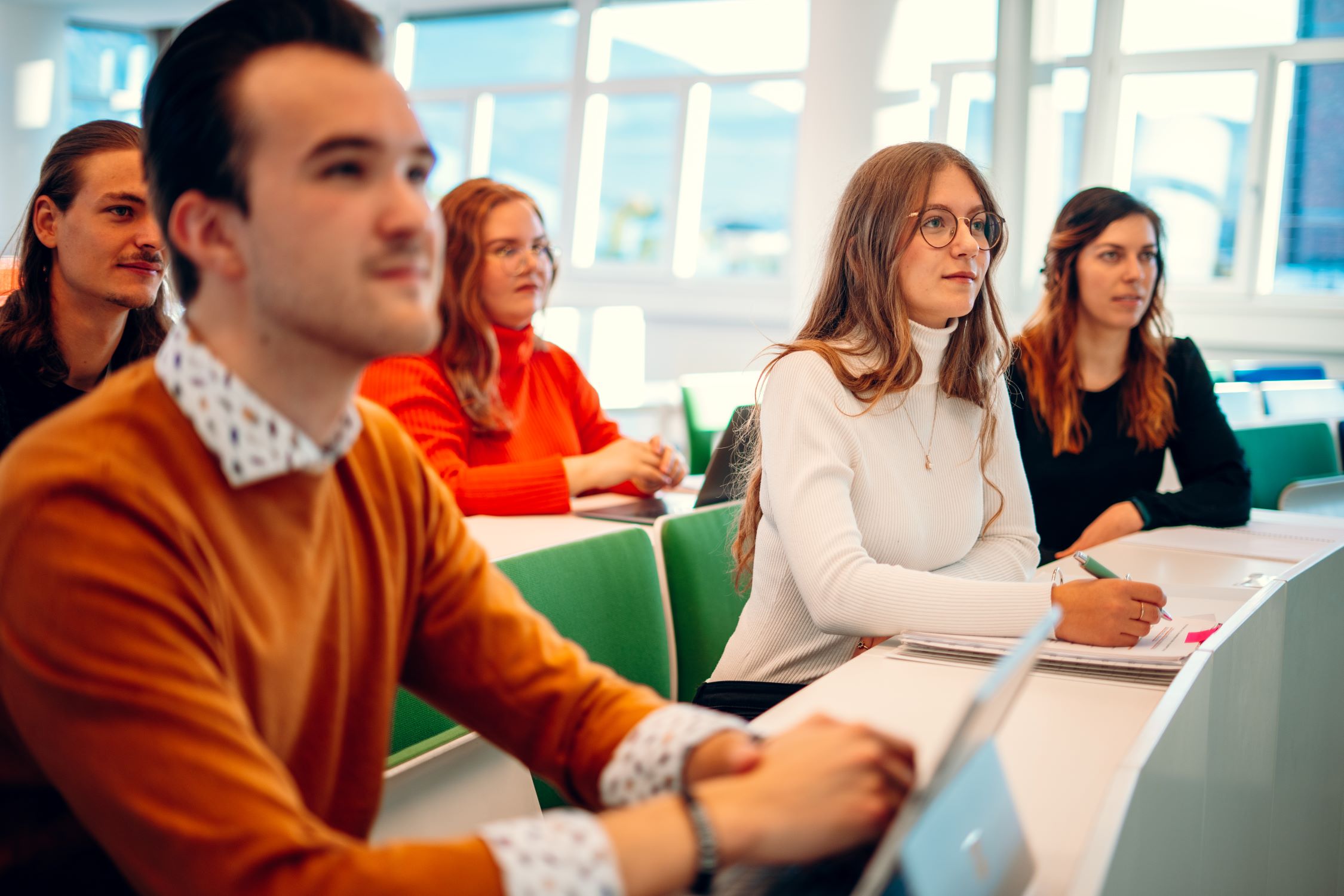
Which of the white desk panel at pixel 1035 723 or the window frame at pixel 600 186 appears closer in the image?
the white desk panel at pixel 1035 723

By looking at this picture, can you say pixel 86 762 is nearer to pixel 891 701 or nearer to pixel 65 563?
pixel 65 563

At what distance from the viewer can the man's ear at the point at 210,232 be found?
792mm

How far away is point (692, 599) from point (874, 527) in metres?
0.38

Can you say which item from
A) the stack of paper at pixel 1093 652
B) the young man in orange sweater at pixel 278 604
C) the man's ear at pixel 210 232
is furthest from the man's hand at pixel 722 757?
the stack of paper at pixel 1093 652

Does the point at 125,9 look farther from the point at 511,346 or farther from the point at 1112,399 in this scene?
the point at 1112,399

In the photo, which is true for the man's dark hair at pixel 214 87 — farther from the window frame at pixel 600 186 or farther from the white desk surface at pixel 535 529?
the window frame at pixel 600 186

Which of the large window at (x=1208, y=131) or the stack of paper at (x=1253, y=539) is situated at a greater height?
the large window at (x=1208, y=131)

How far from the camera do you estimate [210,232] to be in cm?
80

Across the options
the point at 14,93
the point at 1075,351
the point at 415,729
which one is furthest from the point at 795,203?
the point at 14,93

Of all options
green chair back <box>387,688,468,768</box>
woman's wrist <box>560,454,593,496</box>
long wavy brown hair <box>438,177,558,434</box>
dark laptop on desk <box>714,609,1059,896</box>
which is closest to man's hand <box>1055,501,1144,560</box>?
woman's wrist <box>560,454,593,496</box>

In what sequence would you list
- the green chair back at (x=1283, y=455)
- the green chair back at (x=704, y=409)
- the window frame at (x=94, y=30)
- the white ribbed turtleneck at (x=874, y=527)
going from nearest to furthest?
the white ribbed turtleneck at (x=874, y=527)
the green chair back at (x=1283, y=455)
the green chair back at (x=704, y=409)
the window frame at (x=94, y=30)

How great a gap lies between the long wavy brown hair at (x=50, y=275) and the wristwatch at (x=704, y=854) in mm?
1626

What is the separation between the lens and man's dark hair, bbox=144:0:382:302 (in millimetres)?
785

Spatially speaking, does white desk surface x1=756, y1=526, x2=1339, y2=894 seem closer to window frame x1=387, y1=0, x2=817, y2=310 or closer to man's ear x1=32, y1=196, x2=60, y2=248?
Answer: man's ear x1=32, y1=196, x2=60, y2=248
